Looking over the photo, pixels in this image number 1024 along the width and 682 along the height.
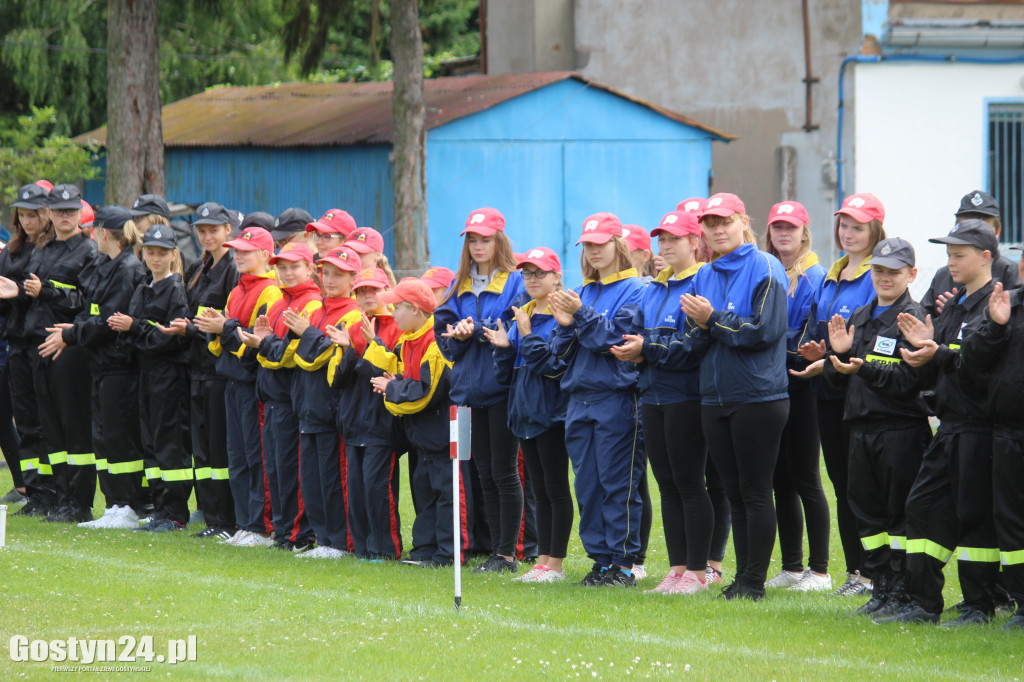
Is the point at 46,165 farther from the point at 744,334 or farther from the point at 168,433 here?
the point at 744,334

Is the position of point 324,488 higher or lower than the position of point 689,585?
higher

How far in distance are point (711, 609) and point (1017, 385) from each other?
6.93 ft

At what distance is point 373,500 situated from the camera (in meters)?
9.68

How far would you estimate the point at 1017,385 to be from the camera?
6.88m

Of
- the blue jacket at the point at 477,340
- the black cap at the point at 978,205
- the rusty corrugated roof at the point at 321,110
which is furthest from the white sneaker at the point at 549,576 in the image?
the rusty corrugated roof at the point at 321,110

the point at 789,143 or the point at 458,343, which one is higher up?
the point at 789,143

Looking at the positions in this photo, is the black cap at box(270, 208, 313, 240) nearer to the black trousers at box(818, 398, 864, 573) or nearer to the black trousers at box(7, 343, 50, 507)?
the black trousers at box(7, 343, 50, 507)

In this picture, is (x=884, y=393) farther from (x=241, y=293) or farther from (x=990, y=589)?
(x=241, y=293)

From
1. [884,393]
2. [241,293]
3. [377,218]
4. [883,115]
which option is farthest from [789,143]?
[884,393]

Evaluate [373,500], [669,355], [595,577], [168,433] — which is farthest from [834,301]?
[168,433]

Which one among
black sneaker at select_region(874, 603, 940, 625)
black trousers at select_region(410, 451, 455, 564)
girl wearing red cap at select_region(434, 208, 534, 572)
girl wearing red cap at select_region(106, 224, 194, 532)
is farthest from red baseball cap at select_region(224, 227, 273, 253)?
black sneaker at select_region(874, 603, 940, 625)

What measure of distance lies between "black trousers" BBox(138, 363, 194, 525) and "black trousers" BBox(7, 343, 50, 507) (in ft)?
4.46

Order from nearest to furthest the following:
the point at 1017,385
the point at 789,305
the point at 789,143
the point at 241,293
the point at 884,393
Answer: the point at 1017,385, the point at 884,393, the point at 789,305, the point at 241,293, the point at 789,143

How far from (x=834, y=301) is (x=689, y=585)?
198cm
